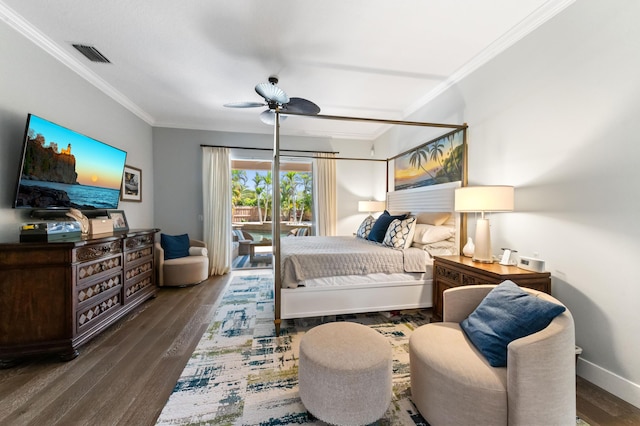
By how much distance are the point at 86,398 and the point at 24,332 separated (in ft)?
3.09

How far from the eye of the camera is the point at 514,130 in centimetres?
232

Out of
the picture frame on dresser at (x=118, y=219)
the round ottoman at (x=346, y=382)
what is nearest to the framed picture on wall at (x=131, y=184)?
the picture frame on dresser at (x=118, y=219)

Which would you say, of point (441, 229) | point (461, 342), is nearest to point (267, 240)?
point (441, 229)

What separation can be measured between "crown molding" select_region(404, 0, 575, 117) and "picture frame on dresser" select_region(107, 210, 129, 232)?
15.8 feet

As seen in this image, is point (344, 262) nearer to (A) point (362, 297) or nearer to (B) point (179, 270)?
(A) point (362, 297)

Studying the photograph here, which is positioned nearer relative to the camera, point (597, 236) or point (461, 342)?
point (461, 342)

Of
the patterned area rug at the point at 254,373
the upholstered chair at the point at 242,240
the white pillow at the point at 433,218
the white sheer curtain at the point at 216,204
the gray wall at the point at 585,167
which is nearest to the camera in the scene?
the patterned area rug at the point at 254,373

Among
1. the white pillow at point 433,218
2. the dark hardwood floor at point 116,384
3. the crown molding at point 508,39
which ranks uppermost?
the crown molding at point 508,39

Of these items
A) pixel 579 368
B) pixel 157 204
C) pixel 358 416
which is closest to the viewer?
pixel 358 416

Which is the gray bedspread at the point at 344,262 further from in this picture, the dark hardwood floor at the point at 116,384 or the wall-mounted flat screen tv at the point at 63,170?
the wall-mounted flat screen tv at the point at 63,170

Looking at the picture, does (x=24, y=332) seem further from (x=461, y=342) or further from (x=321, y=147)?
(x=321, y=147)

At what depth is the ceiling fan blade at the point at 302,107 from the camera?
270 centimetres

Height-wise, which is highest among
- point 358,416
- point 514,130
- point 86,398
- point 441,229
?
point 514,130

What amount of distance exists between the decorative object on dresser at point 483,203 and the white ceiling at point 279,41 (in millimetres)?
1491
